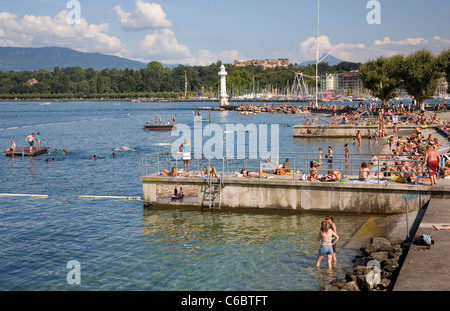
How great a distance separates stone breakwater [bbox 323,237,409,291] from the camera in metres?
13.4

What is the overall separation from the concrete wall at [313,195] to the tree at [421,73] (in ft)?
189

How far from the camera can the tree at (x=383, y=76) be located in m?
Result: 83.9

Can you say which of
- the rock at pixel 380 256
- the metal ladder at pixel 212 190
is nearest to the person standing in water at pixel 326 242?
the rock at pixel 380 256

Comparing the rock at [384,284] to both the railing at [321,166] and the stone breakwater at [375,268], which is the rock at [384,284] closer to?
the stone breakwater at [375,268]

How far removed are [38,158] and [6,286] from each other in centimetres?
3770

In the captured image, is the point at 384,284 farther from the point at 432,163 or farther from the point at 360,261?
the point at 432,163

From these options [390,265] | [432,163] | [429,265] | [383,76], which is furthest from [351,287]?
[383,76]

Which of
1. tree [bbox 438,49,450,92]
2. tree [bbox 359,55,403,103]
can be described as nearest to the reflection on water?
tree [bbox 438,49,450,92]

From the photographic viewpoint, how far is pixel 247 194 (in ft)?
75.8

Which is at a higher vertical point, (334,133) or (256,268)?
(334,133)

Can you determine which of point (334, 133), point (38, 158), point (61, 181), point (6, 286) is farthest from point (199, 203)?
point (334, 133)

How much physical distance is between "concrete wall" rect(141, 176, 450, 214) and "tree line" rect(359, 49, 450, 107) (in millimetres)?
57969

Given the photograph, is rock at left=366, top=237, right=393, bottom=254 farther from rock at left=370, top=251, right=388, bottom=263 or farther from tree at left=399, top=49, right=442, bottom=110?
tree at left=399, top=49, right=442, bottom=110
